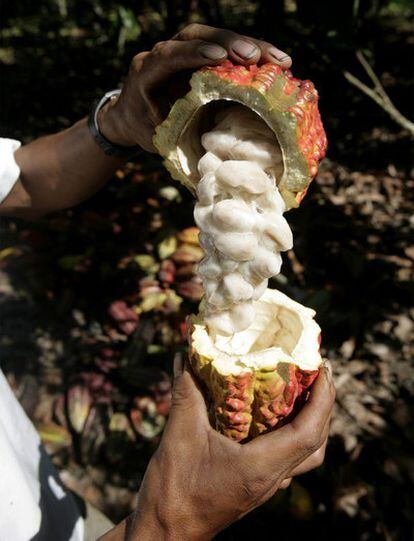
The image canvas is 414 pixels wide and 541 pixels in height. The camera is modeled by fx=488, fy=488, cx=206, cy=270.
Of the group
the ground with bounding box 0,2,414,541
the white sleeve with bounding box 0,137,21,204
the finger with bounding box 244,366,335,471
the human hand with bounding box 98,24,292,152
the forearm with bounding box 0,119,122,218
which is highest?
the human hand with bounding box 98,24,292,152

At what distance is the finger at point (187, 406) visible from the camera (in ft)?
3.11

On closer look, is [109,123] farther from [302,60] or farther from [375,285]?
[302,60]

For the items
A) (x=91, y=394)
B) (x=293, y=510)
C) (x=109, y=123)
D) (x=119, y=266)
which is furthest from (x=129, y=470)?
(x=109, y=123)

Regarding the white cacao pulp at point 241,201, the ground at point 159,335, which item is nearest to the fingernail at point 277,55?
the white cacao pulp at point 241,201

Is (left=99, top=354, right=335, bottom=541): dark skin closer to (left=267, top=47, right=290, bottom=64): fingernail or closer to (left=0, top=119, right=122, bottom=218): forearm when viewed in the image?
(left=267, top=47, right=290, bottom=64): fingernail

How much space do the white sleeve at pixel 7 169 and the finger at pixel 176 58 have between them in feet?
1.69

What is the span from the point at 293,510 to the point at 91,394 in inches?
37.7

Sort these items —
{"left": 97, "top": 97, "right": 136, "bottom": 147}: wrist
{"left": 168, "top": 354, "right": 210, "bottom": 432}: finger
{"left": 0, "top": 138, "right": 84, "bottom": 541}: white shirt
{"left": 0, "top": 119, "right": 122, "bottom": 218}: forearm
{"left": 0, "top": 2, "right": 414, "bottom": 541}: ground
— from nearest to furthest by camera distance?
{"left": 168, "top": 354, "right": 210, "bottom": 432}: finger → {"left": 0, "top": 138, "right": 84, "bottom": 541}: white shirt → {"left": 97, "top": 97, "right": 136, "bottom": 147}: wrist → {"left": 0, "top": 119, "right": 122, "bottom": 218}: forearm → {"left": 0, "top": 2, "right": 414, "bottom": 541}: ground

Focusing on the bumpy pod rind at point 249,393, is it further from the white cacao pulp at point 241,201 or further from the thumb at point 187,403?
the white cacao pulp at point 241,201

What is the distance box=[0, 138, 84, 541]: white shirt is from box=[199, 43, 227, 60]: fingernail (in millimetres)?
728

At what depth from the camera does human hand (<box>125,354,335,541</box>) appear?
0.89 m

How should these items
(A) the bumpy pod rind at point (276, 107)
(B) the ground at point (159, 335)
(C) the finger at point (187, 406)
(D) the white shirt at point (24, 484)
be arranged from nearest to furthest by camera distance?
1. (A) the bumpy pod rind at point (276, 107)
2. (C) the finger at point (187, 406)
3. (D) the white shirt at point (24, 484)
4. (B) the ground at point (159, 335)

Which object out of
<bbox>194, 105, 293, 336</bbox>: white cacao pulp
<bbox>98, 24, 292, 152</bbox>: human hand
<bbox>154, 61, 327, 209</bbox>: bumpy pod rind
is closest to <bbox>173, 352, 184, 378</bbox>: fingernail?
<bbox>194, 105, 293, 336</bbox>: white cacao pulp

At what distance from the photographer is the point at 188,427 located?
0.94 m
